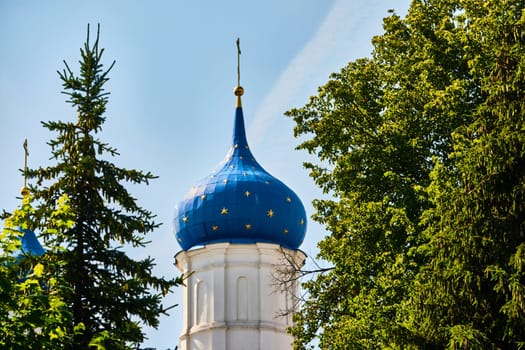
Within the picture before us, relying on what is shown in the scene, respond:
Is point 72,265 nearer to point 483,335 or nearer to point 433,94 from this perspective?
point 483,335

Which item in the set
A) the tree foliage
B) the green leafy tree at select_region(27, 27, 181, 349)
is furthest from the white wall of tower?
the green leafy tree at select_region(27, 27, 181, 349)

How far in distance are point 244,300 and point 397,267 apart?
2141 centimetres

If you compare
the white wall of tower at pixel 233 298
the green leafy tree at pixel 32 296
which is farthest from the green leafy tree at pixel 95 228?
the white wall of tower at pixel 233 298

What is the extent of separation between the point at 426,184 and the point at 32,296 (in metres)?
8.76

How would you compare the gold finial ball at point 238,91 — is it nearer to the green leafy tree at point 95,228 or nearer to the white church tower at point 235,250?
the white church tower at point 235,250

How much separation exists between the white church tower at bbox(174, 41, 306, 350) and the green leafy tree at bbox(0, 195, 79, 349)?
83.3 feet

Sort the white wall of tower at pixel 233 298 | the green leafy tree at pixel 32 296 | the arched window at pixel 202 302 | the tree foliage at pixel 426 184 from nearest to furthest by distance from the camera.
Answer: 1. the green leafy tree at pixel 32 296
2. the tree foliage at pixel 426 184
3. the white wall of tower at pixel 233 298
4. the arched window at pixel 202 302

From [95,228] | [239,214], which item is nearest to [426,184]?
[95,228]

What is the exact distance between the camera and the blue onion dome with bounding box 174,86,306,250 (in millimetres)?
40125

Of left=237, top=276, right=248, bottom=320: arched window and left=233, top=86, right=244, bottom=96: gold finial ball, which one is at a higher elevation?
left=233, top=86, right=244, bottom=96: gold finial ball

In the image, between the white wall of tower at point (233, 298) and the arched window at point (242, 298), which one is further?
the arched window at point (242, 298)

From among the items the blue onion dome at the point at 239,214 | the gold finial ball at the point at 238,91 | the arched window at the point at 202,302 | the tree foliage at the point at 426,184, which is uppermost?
the gold finial ball at the point at 238,91

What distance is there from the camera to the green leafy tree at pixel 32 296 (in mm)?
12852

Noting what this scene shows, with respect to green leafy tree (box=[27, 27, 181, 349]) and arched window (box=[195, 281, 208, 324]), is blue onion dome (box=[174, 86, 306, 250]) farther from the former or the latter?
green leafy tree (box=[27, 27, 181, 349])
